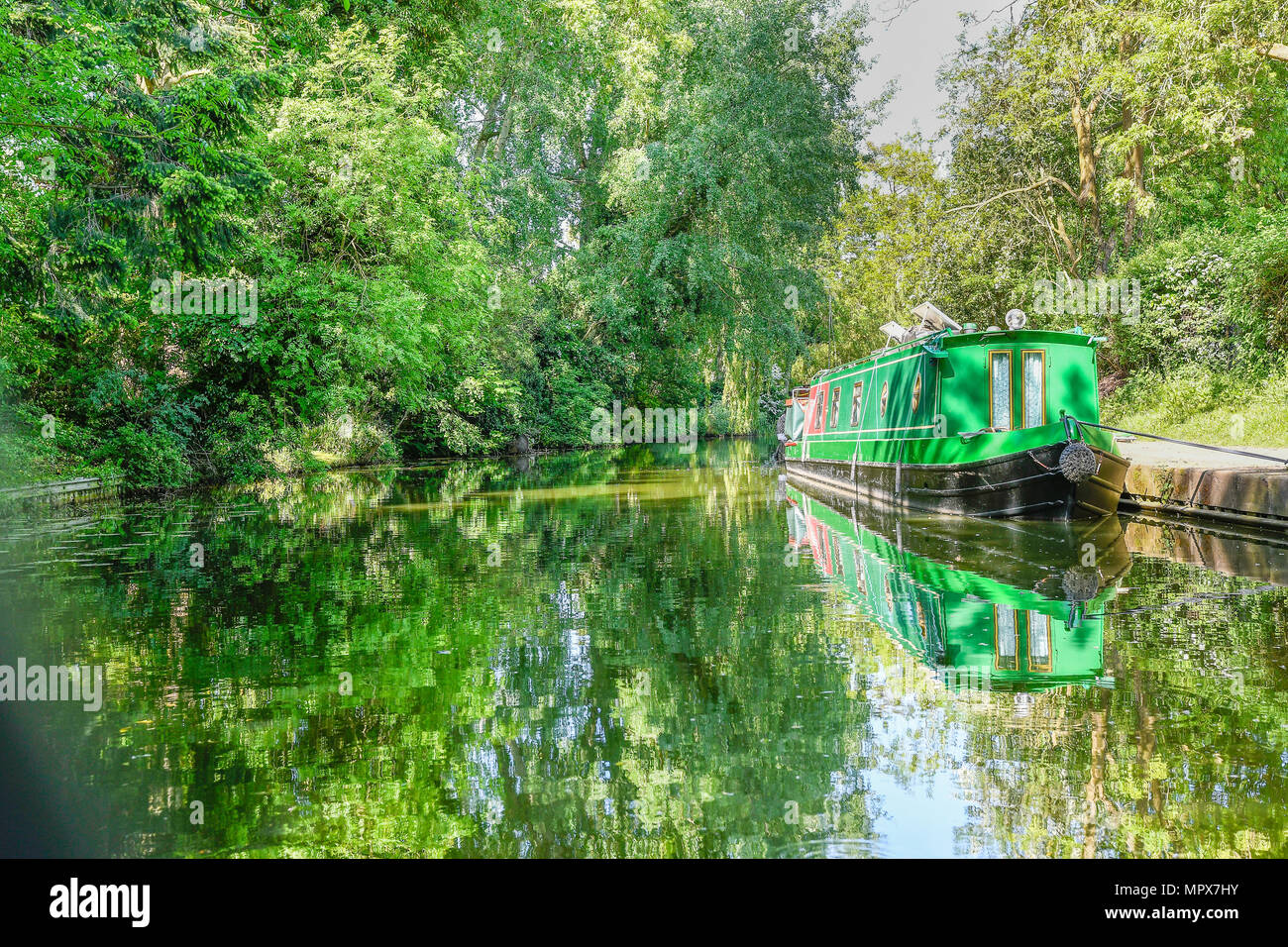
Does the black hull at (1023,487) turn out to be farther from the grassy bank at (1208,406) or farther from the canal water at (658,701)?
the grassy bank at (1208,406)

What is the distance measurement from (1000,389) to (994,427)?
1.71 feet

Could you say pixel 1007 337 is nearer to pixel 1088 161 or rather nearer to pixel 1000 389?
pixel 1000 389

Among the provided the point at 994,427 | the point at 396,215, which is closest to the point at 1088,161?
the point at 994,427

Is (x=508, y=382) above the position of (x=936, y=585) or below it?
above

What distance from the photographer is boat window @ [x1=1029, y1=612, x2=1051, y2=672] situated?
5.39 m

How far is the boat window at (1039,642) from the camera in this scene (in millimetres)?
5387

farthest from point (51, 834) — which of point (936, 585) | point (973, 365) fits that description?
point (973, 365)

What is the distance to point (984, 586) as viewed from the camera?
7875 mm

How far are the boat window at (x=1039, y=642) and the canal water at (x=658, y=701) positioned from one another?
0.04 meters

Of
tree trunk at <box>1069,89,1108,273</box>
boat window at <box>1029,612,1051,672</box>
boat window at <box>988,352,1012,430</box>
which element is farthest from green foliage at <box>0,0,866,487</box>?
boat window at <box>1029,612,1051,672</box>

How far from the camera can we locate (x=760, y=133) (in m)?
26.9

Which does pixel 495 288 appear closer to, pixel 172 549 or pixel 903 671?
pixel 172 549

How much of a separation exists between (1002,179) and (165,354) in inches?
813

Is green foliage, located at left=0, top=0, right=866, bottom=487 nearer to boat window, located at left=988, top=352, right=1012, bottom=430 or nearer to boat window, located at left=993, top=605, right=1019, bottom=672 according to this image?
boat window, located at left=988, top=352, right=1012, bottom=430
